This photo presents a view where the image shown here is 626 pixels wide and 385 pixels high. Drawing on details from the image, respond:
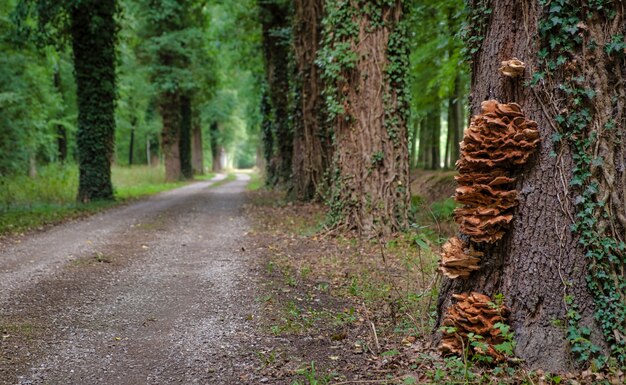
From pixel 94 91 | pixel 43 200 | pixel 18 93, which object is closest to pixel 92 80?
pixel 94 91

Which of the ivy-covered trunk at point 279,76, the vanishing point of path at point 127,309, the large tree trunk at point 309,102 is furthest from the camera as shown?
the ivy-covered trunk at point 279,76

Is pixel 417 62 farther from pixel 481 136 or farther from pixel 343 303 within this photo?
pixel 481 136

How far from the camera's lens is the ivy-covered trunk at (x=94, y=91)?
1472 cm

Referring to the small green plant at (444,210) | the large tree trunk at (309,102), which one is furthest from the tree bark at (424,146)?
the small green plant at (444,210)

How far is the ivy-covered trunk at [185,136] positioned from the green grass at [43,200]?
7544 mm

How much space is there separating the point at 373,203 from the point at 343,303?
3.38m

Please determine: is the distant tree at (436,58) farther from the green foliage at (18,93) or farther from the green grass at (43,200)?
the green foliage at (18,93)

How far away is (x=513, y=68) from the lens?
326cm

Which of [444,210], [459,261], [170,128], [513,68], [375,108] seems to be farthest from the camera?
[170,128]

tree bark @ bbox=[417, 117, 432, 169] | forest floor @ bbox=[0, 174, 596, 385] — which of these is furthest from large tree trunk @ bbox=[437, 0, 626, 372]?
tree bark @ bbox=[417, 117, 432, 169]

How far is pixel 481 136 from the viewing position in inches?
130

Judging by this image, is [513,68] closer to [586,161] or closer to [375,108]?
[586,161]

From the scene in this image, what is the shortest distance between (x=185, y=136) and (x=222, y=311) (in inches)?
1031

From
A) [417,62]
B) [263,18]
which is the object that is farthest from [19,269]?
[263,18]
